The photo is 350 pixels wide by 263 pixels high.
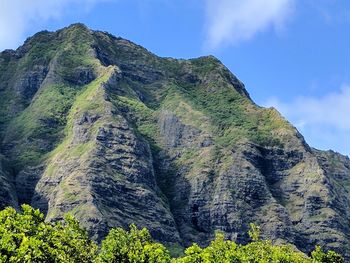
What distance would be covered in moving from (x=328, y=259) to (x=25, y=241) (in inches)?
2338

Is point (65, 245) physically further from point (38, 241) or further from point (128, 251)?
point (38, 241)

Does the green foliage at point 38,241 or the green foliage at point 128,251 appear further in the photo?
the green foliage at point 128,251

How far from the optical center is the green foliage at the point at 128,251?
79.7 meters

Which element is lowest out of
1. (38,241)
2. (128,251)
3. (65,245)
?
(38,241)

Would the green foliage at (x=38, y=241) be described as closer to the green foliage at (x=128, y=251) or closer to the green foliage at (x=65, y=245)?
the green foliage at (x=65, y=245)

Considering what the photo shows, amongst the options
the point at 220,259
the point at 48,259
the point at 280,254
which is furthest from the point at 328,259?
the point at 48,259

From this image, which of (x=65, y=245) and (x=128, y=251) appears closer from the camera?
(x=65, y=245)

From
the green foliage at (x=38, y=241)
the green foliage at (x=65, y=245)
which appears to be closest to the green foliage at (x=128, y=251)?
the green foliage at (x=65, y=245)

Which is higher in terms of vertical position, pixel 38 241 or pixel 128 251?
pixel 128 251

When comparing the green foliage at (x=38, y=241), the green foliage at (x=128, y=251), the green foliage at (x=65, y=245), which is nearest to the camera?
the green foliage at (x=38, y=241)

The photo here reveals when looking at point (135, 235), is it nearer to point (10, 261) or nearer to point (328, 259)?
point (10, 261)

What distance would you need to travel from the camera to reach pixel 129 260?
80250 millimetres

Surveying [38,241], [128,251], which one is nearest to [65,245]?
[128,251]

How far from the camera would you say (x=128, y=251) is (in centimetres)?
8100
